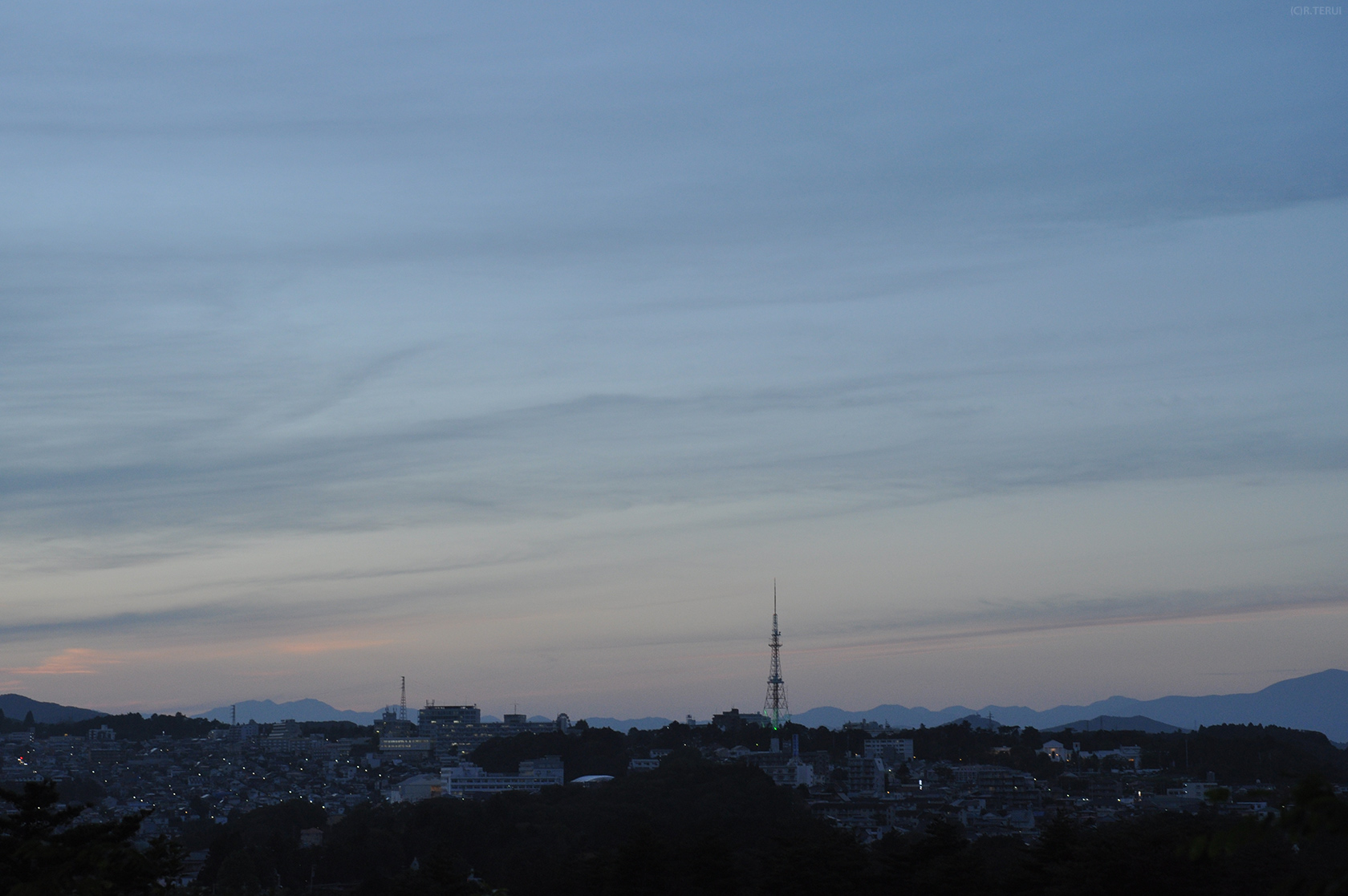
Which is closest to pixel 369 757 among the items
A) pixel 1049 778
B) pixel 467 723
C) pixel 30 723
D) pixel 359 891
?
pixel 467 723

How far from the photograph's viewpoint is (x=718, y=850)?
30797 mm

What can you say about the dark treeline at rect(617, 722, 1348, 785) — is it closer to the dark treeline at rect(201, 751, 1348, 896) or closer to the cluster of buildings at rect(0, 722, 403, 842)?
the cluster of buildings at rect(0, 722, 403, 842)

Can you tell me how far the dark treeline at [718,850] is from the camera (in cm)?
2370

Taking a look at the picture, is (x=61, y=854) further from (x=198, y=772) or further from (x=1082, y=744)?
(x=198, y=772)

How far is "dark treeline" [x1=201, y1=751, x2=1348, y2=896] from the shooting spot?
77.8 feet

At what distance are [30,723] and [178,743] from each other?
99.8 ft

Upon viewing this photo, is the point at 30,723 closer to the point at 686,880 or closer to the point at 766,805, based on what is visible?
the point at 766,805

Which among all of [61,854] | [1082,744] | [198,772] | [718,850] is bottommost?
[198,772]

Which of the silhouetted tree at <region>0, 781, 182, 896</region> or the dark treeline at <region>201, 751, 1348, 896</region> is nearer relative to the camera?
the silhouetted tree at <region>0, 781, 182, 896</region>

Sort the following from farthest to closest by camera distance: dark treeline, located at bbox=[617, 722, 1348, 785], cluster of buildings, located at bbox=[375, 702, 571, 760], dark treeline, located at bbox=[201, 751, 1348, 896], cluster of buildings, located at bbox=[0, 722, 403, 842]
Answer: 1. cluster of buildings, located at bbox=[375, 702, 571, 760]
2. cluster of buildings, located at bbox=[0, 722, 403, 842]
3. dark treeline, located at bbox=[617, 722, 1348, 785]
4. dark treeline, located at bbox=[201, 751, 1348, 896]

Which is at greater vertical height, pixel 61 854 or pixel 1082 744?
pixel 61 854

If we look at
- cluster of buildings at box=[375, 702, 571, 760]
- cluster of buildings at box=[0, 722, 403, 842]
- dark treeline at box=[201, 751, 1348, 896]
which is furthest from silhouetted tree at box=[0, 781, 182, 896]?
cluster of buildings at box=[375, 702, 571, 760]

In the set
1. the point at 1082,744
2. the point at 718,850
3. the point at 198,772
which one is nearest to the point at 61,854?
the point at 718,850

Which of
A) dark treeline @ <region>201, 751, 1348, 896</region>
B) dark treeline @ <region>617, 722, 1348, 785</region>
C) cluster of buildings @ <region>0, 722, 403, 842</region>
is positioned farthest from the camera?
cluster of buildings @ <region>0, 722, 403, 842</region>
